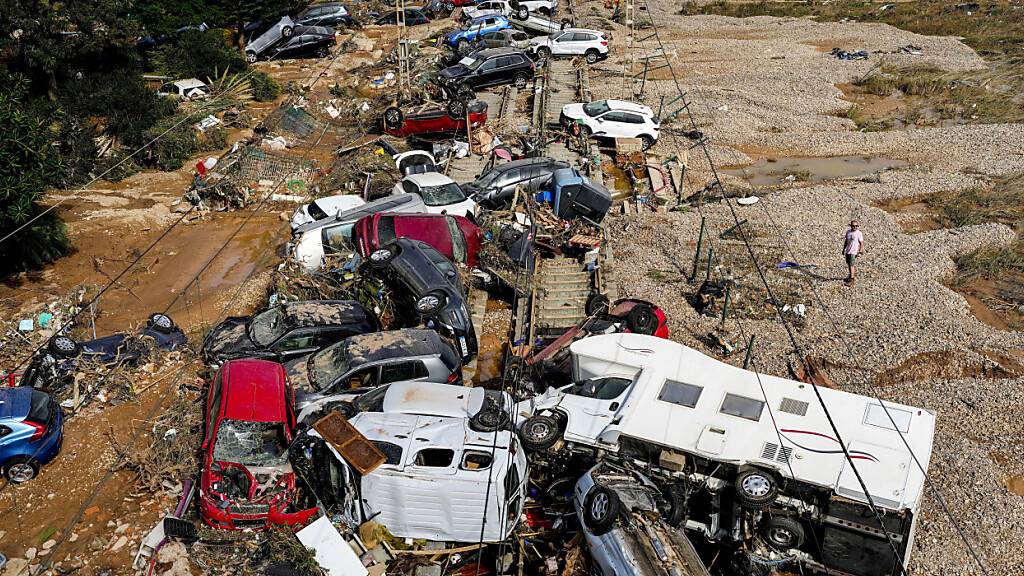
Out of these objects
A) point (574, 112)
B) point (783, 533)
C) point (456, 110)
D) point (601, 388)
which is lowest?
point (783, 533)

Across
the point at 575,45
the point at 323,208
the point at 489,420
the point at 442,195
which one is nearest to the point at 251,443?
the point at 489,420

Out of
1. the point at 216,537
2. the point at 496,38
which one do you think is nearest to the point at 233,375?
the point at 216,537

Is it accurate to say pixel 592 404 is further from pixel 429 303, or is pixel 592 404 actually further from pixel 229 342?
pixel 229 342

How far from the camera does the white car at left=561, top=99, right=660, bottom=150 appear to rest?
80.2ft

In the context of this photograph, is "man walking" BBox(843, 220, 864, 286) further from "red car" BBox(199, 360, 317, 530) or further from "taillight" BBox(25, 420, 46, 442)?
"taillight" BBox(25, 420, 46, 442)

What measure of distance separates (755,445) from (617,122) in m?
16.3

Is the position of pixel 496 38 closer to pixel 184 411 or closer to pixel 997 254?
pixel 997 254

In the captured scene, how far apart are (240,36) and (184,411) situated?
2688 centimetres

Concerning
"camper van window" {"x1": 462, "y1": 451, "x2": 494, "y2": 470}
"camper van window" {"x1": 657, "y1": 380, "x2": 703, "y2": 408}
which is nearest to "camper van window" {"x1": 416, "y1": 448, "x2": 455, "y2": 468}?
"camper van window" {"x1": 462, "y1": 451, "x2": 494, "y2": 470}

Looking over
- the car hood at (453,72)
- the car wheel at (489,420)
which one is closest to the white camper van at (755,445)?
the car wheel at (489,420)

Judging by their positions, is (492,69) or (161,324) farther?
(492,69)

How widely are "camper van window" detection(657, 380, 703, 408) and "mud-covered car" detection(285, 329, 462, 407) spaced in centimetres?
365

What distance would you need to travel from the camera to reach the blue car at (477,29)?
32500 millimetres

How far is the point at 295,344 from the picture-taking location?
1311 cm
